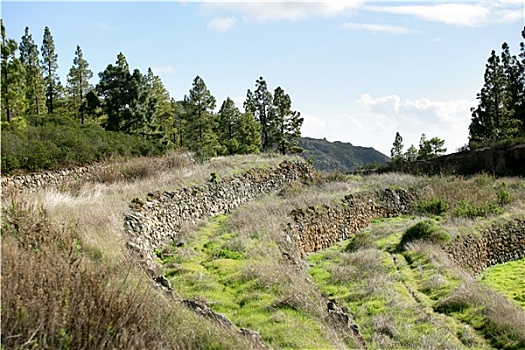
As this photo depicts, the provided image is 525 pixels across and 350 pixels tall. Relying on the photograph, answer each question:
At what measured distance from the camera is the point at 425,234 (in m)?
16.7

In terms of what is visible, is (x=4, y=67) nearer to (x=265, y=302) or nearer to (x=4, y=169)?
(x=265, y=302)

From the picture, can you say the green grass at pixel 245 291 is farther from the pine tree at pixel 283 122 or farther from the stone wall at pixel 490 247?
the pine tree at pixel 283 122

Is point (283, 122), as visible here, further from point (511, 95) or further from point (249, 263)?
point (249, 263)

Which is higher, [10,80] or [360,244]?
[10,80]

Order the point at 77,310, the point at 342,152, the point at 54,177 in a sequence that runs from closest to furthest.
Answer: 1. the point at 77,310
2. the point at 54,177
3. the point at 342,152

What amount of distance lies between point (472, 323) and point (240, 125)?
42356mm

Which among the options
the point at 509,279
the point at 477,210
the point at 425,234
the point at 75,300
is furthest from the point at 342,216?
the point at 75,300

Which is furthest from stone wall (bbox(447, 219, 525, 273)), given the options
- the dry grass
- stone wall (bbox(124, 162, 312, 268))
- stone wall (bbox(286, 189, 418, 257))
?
the dry grass

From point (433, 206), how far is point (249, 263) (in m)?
15.1

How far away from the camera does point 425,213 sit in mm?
22875

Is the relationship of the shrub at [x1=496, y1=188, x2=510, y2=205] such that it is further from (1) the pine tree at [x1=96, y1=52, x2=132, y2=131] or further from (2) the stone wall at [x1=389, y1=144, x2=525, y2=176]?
(1) the pine tree at [x1=96, y1=52, x2=132, y2=131]

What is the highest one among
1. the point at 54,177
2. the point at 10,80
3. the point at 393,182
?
the point at 10,80

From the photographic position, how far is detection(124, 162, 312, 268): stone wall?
11.1 meters

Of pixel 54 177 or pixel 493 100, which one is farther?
pixel 493 100
